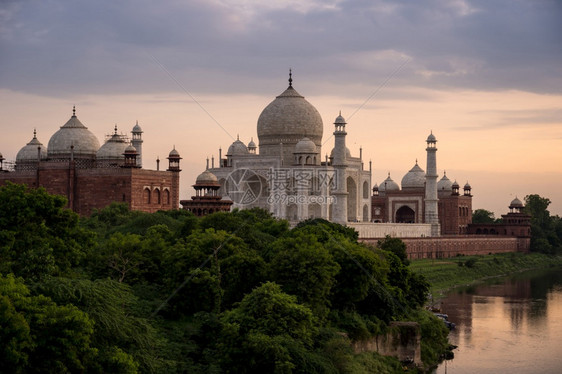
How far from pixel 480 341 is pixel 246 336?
60.8ft

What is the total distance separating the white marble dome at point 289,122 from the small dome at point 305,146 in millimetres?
2489

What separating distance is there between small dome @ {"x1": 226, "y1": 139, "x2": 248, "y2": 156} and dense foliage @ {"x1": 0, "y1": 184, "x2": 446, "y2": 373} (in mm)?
35930

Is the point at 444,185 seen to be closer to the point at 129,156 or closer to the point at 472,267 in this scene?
the point at 472,267

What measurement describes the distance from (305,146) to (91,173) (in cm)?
1716

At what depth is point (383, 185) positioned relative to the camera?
94562 millimetres

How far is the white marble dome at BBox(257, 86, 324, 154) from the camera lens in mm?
68312

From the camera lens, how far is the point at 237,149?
71.9 m

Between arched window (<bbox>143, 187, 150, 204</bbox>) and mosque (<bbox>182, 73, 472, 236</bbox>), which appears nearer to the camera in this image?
arched window (<bbox>143, 187, 150, 204</bbox>)

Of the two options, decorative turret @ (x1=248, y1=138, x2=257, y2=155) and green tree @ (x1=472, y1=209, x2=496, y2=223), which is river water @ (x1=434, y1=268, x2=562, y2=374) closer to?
decorative turret @ (x1=248, y1=138, x2=257, y2=155)

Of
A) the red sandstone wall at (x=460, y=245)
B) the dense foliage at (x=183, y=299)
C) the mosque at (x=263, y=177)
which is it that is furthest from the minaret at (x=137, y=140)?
the dense foliage at (x=183, y=299)

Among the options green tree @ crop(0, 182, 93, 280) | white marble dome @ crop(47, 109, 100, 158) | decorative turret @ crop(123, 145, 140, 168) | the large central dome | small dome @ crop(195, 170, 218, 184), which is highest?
the large central dome

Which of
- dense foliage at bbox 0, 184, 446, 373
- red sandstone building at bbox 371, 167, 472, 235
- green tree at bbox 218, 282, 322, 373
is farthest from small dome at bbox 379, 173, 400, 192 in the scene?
green tree at bbox 218, 282, 322, 373

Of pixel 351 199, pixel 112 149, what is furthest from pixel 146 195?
pixel 351 199

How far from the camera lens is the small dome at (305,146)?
65.3 metres
